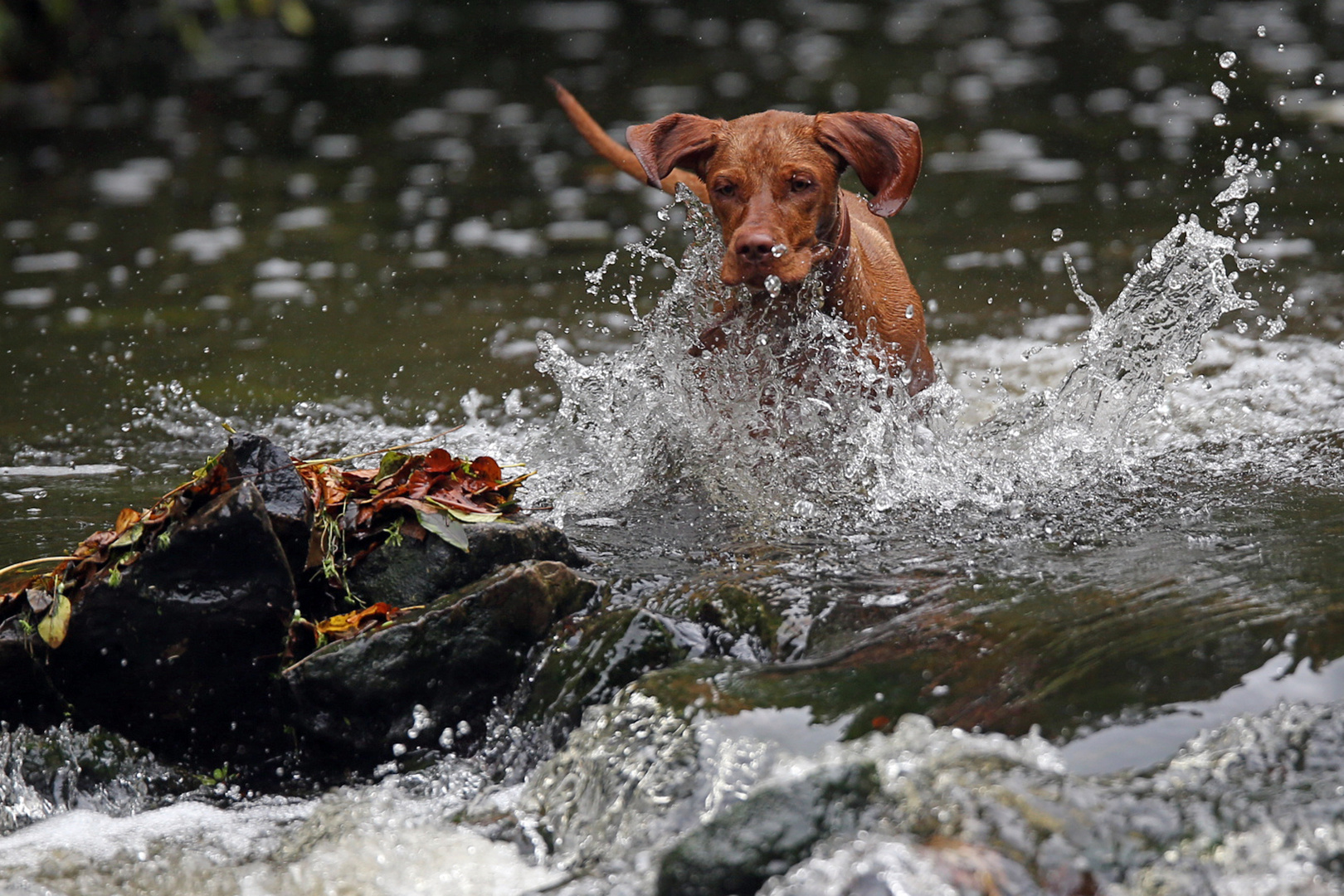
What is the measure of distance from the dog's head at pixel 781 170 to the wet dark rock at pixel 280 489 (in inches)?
61.2

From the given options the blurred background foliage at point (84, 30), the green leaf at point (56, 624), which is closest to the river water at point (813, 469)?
the green leaf at point (56, 624)

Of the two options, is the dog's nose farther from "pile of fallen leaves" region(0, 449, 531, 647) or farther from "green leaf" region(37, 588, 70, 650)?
"green leaf" region(37, 588, 70, 650)

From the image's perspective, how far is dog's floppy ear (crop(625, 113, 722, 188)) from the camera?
4.44 meters

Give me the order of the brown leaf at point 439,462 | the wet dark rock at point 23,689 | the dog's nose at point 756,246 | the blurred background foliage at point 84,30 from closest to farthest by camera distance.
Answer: the wet dark rock at point 23,689 < the brown leaf at point 439,462 < the dog's nose at point 756,246 < the blurred background foliage at point 84,30

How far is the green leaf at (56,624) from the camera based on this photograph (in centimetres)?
307

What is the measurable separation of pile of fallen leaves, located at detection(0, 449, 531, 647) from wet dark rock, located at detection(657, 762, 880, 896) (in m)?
1.09

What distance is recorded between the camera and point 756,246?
13.3 ft

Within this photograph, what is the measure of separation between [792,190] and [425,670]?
2.00m

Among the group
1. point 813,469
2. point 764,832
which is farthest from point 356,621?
point 813,469

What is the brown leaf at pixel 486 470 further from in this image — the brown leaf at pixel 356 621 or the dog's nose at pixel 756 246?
the dog's nose at pixel 756 246

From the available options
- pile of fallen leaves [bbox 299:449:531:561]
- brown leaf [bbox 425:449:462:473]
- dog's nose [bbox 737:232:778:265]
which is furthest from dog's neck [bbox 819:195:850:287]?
→ brown leaf [bbox 425:449:462:473]

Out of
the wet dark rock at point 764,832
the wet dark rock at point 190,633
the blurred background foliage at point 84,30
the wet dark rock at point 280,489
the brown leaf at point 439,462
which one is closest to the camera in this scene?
the wet dark rock at point 764,832

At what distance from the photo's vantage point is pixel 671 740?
9.27 ft

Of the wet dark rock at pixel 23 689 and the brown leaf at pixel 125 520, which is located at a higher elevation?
the brown leaf at pixel 125 520
